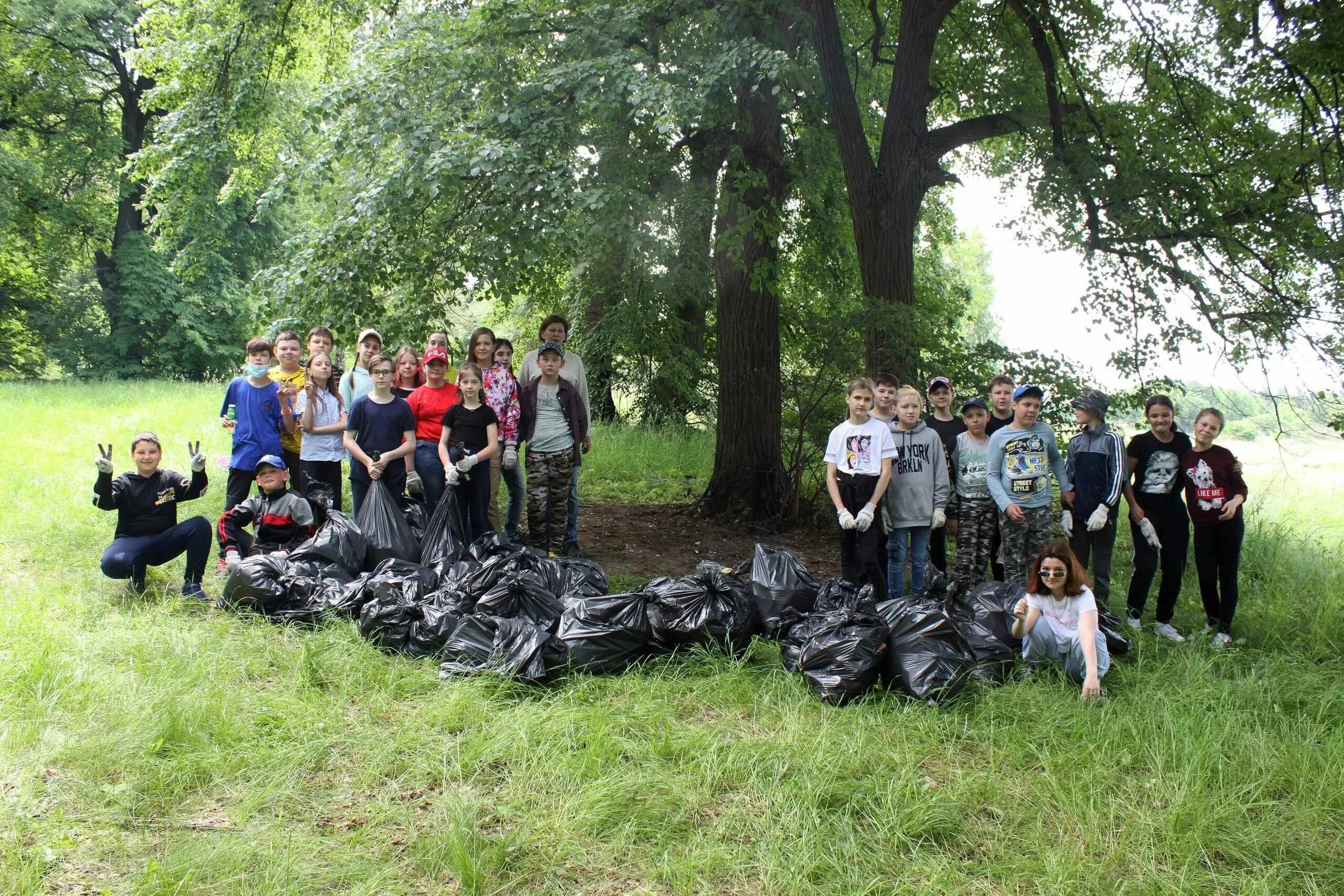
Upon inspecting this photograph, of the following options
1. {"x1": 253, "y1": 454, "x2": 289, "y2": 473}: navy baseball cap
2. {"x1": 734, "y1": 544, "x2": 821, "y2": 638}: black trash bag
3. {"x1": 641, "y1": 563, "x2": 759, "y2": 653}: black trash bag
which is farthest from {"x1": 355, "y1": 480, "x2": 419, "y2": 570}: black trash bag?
{"x1": 734, "y1": 544, "x2": 821, "y2": 638}: black trash bag

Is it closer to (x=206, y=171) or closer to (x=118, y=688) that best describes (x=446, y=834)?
(x=118, y=688)

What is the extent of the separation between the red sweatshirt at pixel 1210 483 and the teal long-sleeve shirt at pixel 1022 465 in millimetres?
732

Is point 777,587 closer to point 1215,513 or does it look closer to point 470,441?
point 470,441

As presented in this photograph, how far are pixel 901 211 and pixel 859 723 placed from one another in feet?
16.4

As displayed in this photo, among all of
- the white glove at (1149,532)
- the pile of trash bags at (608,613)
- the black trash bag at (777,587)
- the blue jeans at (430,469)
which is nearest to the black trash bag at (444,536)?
the pile of trash bags at (608,613)

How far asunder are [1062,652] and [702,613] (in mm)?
1715

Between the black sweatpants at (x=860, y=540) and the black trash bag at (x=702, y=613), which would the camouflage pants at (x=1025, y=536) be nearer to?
the black sweatpants at (x=860, y=540)

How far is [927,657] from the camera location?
4.05 m

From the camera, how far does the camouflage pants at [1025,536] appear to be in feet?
17.3

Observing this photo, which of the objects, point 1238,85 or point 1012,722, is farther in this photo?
point 1238,85

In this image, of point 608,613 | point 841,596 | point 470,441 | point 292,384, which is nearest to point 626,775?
point 608,613

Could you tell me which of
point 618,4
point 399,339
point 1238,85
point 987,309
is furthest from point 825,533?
point 987,309

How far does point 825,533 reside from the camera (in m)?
7.84

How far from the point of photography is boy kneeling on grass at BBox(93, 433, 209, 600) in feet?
17.3
